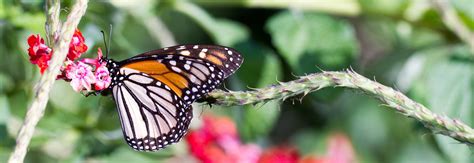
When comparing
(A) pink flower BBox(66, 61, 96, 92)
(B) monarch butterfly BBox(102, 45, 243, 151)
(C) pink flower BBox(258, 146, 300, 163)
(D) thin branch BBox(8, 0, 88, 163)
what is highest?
(C) pink flower BBox(258, 146, 300, 163)

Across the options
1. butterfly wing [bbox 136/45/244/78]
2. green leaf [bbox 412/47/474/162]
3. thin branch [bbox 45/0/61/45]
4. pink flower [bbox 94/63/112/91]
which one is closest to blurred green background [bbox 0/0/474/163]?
green leaf [bbox 412/47/474/162]

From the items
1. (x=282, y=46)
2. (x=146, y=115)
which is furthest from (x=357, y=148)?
(x=146, y=115)

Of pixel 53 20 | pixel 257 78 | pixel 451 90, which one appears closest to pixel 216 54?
pixel 53 20

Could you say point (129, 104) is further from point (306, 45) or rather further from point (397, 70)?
point (397, 70)

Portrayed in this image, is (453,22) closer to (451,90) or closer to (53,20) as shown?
(451,90)

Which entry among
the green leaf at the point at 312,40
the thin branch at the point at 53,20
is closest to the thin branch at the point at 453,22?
the green leaf at the point at 312,40

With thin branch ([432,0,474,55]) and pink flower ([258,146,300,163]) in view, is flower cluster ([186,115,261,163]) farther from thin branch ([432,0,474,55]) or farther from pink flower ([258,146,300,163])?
thin branch ([432,0,474,55])
